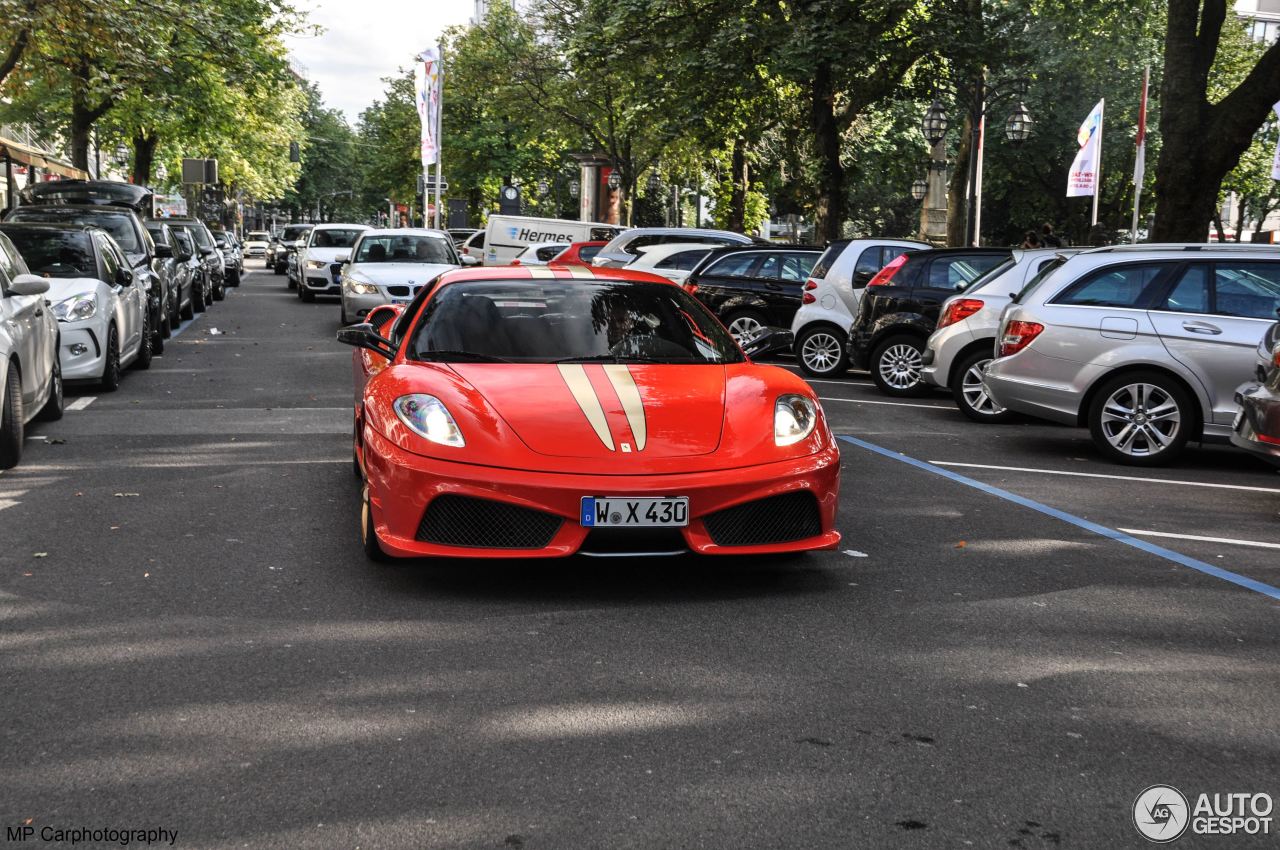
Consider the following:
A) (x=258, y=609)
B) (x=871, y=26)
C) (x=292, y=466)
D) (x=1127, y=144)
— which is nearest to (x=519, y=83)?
(x=1127, y=144)

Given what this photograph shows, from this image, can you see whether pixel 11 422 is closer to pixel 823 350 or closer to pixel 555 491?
pixel 555 491

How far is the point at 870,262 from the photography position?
1731 cm

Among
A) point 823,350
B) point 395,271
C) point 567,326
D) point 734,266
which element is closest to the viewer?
Result: point 567,326

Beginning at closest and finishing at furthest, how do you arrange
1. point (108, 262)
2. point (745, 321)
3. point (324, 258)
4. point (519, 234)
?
point (108, 262) < point (745, 321) < point (324, 258) < point (519, 234)

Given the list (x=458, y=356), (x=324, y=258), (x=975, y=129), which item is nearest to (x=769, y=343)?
(x=458, y=356)

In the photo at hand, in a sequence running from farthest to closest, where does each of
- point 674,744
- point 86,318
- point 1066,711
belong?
point 86,318 → point 1066,711 → point 674,744

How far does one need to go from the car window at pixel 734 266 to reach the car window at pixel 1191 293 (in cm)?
897

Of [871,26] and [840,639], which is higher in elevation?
[871,26]

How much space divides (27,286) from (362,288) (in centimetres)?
1211

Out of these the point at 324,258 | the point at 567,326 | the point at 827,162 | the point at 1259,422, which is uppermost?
the point at 827,162

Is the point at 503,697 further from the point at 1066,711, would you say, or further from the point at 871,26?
the point at 871,26

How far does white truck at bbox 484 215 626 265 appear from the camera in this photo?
38906 mm

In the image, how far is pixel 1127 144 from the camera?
153 feet

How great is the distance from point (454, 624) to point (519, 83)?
48497 millimetres
